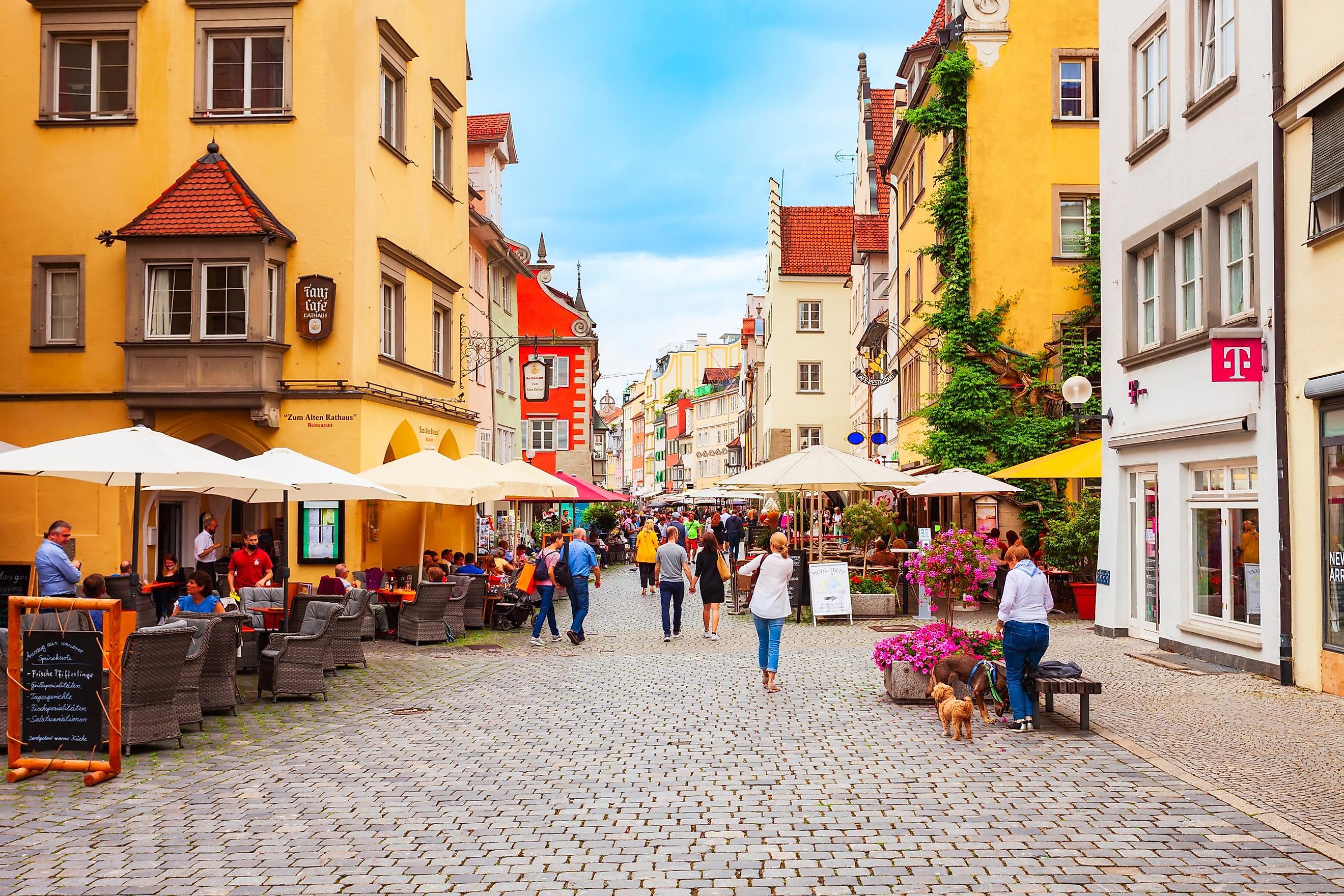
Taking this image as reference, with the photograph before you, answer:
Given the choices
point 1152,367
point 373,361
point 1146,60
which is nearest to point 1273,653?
point 1152,367

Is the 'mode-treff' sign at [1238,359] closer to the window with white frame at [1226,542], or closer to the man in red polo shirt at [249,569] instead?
the window with white frame at [1226,542]

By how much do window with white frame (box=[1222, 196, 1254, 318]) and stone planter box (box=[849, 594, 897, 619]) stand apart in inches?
355

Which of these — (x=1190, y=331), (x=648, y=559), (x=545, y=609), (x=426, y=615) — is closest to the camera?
(x=1190, y=331)

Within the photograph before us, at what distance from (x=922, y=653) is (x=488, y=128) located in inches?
1154

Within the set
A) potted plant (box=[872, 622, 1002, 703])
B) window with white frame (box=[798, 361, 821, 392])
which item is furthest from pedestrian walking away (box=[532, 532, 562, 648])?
window with white frame (box=[798, 361, 821, 392])

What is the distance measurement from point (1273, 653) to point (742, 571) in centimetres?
1160

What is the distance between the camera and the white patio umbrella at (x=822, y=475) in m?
23.3

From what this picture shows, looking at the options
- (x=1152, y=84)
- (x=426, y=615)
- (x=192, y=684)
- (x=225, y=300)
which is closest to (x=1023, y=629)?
(x=192, y=684)

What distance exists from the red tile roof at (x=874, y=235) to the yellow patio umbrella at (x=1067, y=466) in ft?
71.4

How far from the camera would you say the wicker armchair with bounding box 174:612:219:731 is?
11078 millimetres

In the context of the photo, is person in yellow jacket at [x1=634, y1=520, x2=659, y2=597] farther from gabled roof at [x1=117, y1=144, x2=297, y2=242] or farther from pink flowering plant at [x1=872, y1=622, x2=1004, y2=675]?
pink flowering plant at [x1=872, y1=622, x2=1004, y2=675]

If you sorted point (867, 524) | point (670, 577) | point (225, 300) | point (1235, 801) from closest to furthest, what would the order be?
point (1235, 801), point (670, 577), point (225, 300), point (867, 524)

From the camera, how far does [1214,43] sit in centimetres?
1653

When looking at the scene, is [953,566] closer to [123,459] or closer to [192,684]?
[192,684]
